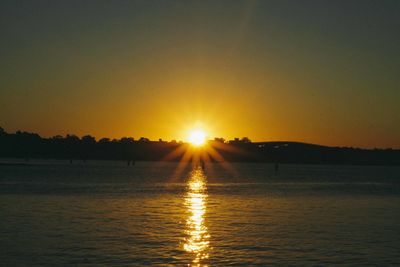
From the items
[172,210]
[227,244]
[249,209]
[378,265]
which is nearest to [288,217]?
[249,209]

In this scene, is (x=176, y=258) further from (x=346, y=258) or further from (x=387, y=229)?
(x=387, y=229)

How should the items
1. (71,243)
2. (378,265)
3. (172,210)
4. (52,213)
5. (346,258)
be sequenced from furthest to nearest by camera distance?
(172,210)
(52,213)
(71,243)
(346,258)
(378,265)

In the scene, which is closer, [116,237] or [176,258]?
[176,258]

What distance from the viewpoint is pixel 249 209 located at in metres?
57.5

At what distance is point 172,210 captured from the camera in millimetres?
55344

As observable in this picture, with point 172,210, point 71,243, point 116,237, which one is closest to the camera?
point 71,243

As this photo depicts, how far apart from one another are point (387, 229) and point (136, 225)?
17.9 m

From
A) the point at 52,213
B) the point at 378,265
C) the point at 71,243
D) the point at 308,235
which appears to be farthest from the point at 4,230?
the point at 378,265

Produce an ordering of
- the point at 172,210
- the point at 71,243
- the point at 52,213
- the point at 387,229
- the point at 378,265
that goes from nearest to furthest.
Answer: the point at 378,265, the point at 71,243, the point at 387,229, the point at 52,213, the point at 172,210

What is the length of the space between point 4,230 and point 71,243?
698 centimetres

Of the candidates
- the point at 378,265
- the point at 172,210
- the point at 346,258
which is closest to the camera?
the point at 378,265

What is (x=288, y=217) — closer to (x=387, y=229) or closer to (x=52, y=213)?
(x=387, y=229)

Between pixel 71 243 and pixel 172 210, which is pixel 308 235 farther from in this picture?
pixel 172 210

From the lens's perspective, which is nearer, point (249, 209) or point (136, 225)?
point (136, 225)
